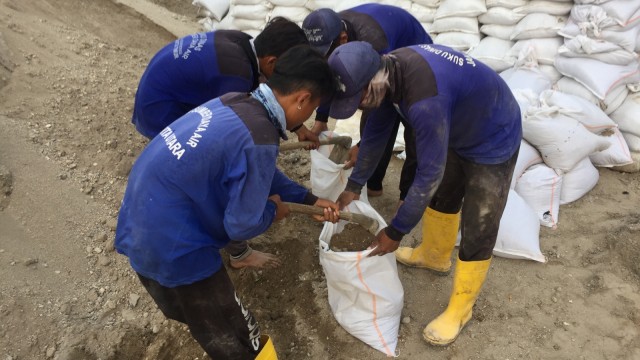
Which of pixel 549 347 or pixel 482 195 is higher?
pixel 482 195

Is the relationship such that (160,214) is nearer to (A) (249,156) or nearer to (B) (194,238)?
(B) (194,238)

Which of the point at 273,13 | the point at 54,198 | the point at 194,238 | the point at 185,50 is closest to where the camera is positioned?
the point at 194,238

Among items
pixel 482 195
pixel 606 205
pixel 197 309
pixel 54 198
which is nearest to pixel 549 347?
pixel 482 195

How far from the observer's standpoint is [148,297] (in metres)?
2.49

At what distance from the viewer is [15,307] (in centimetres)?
229

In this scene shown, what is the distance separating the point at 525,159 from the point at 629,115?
0.97m

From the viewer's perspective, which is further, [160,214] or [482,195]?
[482,195]

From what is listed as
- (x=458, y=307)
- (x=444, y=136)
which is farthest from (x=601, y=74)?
(x=444, y=136)

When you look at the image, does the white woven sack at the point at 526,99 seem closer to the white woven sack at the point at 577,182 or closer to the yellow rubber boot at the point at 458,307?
the white woven sack at the point at 577,182

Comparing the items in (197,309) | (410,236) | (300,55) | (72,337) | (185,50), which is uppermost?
(300,55)

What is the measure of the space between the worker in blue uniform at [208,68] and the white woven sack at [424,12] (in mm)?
2354

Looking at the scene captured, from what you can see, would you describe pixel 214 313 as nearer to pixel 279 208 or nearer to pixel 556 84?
pixel 279 208

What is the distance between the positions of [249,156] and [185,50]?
1022mm

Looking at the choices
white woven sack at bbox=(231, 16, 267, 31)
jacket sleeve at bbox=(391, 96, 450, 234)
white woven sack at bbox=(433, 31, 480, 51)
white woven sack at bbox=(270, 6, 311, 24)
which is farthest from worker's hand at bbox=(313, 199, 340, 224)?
white woven sack at bbox=(231, 16, 267, 31)
